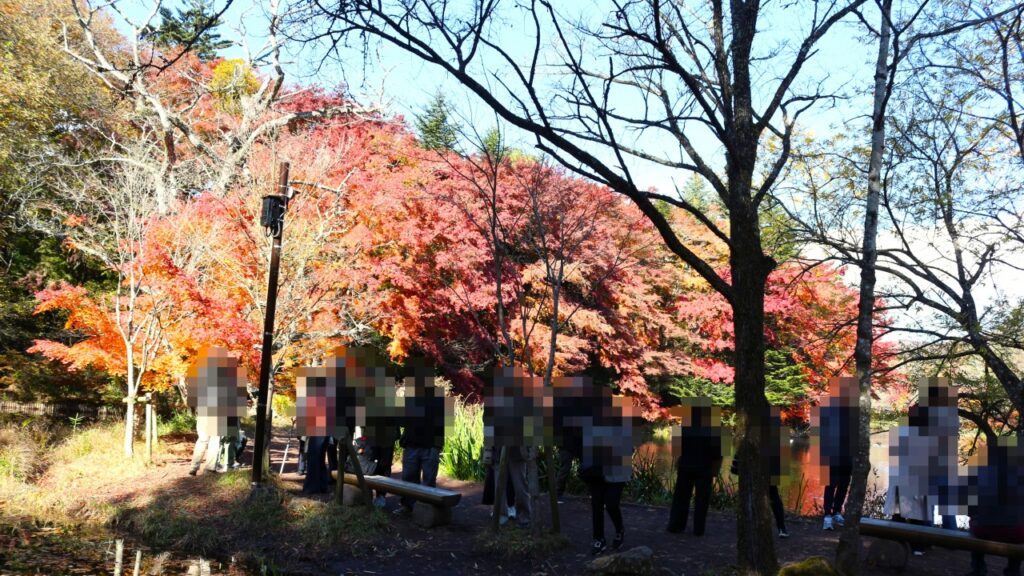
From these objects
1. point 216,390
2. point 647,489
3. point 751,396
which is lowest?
point 647,489

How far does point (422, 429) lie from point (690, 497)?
2.97 meters

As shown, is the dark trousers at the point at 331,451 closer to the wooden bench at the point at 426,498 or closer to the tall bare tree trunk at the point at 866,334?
the wooden bench at the point at 426,498

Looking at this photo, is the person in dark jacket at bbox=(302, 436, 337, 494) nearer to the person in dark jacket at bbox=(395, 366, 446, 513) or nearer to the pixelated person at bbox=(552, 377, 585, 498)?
the person in dark jacket at bbox=(395, 366, 446, 513)

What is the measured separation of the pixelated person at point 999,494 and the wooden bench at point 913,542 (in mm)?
140

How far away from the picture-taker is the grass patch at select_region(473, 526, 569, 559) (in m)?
6.48

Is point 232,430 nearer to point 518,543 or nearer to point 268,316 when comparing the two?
point 268,316

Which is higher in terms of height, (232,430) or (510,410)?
(510,410)

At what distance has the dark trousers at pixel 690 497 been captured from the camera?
23.7ft

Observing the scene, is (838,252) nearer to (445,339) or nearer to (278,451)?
(445,339)

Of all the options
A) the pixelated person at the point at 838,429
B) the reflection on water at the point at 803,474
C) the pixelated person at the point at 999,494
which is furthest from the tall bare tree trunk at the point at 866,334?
the reflection on water at the point at 803,474

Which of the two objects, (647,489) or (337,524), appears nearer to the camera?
(337,524)

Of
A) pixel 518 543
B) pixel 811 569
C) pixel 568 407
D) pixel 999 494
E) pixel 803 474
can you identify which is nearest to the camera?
pixel 811 569

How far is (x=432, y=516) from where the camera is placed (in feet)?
24.8

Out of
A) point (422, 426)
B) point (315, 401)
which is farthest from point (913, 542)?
point (315, 401)
